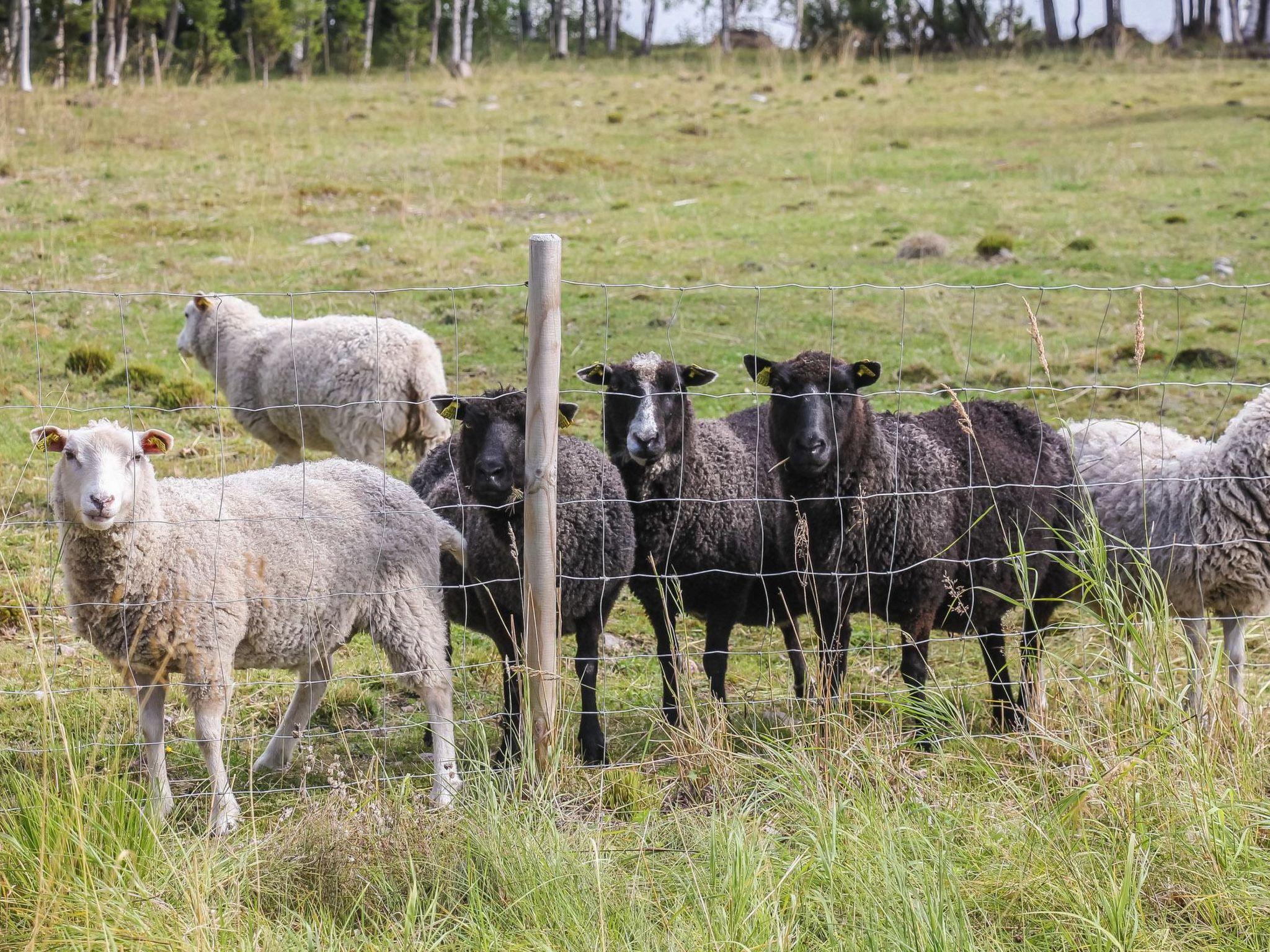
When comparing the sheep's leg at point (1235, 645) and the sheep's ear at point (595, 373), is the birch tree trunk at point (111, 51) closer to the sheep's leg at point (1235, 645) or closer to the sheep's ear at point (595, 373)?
the sheep's ear at point (595, 373)

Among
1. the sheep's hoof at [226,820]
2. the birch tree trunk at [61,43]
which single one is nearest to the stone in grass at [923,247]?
the sheep's hoof at [226,820]

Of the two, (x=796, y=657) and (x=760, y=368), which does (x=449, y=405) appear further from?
(x=796, y=657)

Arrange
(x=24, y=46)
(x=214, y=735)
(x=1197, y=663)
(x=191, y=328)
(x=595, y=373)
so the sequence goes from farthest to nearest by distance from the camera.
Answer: (x=24, y=46), (x=191, y=328), (x=595, y=373), (x=214, y=735), (x=1197, y=663)

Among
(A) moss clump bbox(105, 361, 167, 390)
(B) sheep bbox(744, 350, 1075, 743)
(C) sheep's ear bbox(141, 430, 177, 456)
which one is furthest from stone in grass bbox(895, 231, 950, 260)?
(C) sheep's ear bbox(141, 430, 177, 456)

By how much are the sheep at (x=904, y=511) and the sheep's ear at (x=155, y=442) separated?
267cm

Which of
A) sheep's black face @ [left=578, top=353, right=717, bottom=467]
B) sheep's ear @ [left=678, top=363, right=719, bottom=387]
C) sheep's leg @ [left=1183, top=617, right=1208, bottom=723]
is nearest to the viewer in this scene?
sheep's leg @ [left=1183, top=617, right=1208, bottom=723]

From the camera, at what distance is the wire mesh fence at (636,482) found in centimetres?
520

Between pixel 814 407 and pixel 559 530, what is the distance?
4.36 ft

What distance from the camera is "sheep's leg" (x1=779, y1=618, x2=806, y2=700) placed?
6.39 m

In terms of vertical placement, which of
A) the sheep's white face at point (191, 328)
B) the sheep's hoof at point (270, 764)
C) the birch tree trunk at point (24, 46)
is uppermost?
the birch tree trunk at point (24, 46)

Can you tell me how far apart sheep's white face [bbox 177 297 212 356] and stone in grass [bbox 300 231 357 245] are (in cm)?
473

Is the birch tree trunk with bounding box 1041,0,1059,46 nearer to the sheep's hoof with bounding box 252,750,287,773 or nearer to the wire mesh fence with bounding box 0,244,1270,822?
the wire mesh fence with bounding box 0,244,1270,822

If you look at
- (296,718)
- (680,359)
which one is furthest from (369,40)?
(296,718)

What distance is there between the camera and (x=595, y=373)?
6.64 m
